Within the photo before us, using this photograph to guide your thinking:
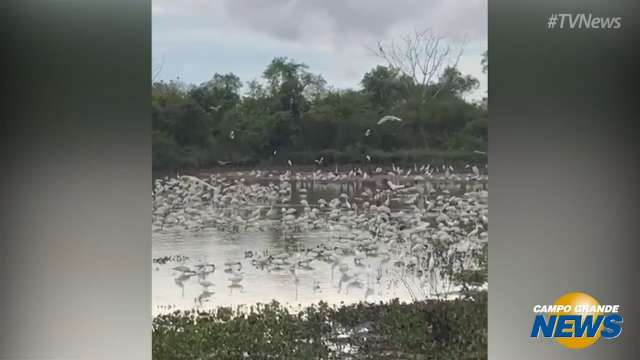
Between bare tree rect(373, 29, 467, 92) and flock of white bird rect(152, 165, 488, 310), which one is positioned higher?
bare tree rect(373, 29, 467, 92)

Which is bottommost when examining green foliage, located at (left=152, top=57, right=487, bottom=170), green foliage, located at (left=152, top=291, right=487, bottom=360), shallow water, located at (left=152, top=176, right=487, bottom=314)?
green foliage, located at (left=152, top=291, right=487, bottom=360)

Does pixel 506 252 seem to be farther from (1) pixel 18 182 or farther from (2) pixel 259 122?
(1) pixel 18 182

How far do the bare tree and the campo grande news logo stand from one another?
1390 millimetres

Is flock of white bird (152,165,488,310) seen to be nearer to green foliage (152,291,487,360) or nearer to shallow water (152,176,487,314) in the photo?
shallow water (152,176,487,314)

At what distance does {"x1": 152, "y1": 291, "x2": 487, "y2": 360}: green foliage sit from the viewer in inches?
152

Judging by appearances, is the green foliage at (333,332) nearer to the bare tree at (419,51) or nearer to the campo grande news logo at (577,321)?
the campo grande news logo at (577,321)

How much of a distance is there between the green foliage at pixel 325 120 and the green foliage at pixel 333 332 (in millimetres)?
807

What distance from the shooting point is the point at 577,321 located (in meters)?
3.80

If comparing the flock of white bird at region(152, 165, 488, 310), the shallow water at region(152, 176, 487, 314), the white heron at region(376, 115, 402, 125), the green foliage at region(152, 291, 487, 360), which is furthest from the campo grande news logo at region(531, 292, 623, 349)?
the white heron at region(376, 115, 402, 125)

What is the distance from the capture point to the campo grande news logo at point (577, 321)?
3.79 metres

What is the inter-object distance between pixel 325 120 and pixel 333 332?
3.76 ft

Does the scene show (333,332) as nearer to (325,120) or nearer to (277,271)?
(277,271)

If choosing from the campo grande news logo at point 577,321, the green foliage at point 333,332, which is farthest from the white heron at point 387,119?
the campo grande news logo at point 577,321

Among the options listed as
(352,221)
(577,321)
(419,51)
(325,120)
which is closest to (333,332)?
(352,221)
